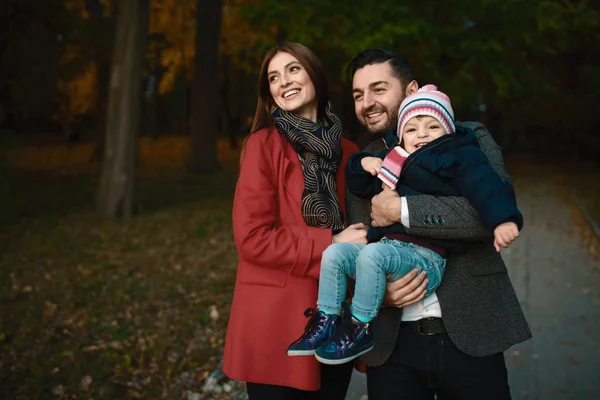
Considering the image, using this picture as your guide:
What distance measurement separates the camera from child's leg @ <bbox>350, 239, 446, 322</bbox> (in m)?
2.60

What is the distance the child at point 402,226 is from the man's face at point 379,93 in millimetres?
330

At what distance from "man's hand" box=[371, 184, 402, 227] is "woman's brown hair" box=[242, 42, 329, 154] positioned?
0.66m

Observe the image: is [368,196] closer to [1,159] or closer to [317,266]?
[317,266]

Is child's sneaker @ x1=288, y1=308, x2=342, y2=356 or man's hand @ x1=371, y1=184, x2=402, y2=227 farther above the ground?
man's hand @ x1=371, y1=184, x2=402, y2=227

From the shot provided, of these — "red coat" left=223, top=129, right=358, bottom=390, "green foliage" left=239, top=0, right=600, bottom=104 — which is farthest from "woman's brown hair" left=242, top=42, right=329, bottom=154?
"green foliage" left=239, top=0, right=600, bottom=104

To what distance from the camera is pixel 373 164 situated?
9.21 feet

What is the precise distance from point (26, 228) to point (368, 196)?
10.0 meters

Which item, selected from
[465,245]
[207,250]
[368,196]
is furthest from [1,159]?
[465,245]

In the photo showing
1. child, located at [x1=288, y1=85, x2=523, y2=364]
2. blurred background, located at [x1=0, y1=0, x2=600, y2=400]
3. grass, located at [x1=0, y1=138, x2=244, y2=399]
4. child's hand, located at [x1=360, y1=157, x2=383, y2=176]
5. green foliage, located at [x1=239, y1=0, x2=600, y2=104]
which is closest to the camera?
child, located at [x1=288, y1=85, x2=523, y2=364]

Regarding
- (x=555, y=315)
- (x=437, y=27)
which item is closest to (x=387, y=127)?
(x=555, y=315)

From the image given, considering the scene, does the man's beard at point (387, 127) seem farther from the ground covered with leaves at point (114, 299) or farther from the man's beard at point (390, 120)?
the ground covered with leaves at point (114, 299)

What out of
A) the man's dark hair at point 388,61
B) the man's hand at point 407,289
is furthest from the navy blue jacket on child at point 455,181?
the man's dark hair at point 388,61

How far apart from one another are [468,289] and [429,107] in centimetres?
74

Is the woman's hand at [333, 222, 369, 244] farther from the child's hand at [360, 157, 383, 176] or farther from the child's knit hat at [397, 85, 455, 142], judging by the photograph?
the child's knit hat at [397, 85, 455, 142]
